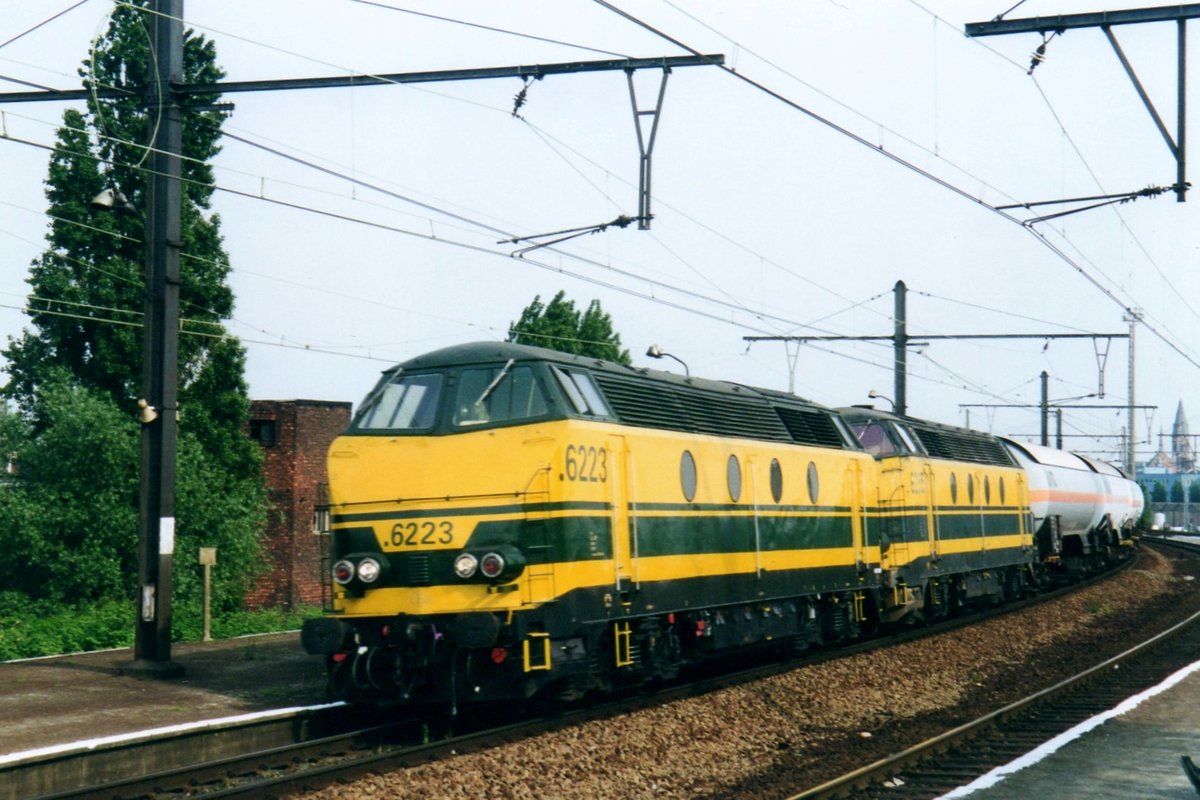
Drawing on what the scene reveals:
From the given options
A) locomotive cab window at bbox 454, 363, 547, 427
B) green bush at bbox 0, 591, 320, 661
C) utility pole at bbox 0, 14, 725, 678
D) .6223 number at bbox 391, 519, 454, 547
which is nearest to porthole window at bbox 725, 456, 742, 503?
locomotive cab window at bbox 454, 363, 547, 427

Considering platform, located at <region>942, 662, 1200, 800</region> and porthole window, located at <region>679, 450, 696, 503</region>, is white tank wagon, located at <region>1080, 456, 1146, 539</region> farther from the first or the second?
porthole window, located at <region>679, 450, 696, 503</region>

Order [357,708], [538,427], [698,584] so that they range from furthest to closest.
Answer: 1. [698,584]
2. [357,708]
3. [538,427]

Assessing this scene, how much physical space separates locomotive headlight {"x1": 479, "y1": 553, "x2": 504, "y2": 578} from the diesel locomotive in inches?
1.1

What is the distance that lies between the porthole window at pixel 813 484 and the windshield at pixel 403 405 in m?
7.02

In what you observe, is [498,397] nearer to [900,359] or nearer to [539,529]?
[539,529]

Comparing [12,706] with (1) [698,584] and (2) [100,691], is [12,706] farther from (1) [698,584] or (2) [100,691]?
(1) [698,584]

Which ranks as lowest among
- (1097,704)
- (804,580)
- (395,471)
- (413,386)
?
(1097,704)

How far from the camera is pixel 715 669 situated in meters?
19.1

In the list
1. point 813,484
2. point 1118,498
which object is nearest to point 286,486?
point 813,484

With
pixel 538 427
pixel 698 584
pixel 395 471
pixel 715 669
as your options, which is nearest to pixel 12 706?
pixel 395 471

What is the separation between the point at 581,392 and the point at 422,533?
7.36ft

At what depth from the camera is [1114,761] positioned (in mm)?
12211

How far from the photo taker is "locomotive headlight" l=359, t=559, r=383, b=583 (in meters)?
13.3

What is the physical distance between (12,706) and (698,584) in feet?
24.7
